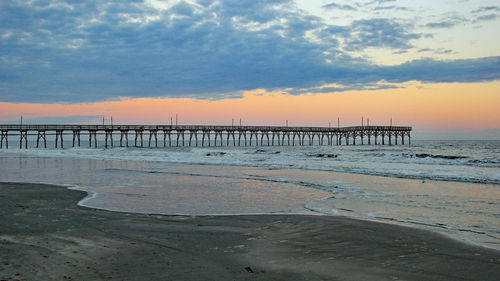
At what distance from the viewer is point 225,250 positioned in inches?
201

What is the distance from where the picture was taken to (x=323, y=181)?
14.3 meters

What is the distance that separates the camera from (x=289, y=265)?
4453mm

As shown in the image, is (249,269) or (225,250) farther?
(225,250)

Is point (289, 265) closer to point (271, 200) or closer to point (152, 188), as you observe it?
point (271, 200)

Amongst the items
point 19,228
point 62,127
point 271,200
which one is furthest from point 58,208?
point 62,127

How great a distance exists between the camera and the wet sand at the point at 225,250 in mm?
4133

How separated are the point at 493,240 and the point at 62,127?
61064 mm

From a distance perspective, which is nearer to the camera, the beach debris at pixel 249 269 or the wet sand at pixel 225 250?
the wet sand at pixel 225 250

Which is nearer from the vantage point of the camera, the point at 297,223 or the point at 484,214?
the point at 297,223

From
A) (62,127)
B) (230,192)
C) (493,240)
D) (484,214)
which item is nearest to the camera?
(493,240)

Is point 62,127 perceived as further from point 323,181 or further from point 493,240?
point 493,240

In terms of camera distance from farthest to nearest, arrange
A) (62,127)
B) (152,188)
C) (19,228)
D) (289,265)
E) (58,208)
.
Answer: (62,127), (152,188), (58,208), (19,228), (289,265)

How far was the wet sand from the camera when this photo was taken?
4.13m

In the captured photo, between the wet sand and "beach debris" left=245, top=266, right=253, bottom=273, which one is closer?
the wet sand
